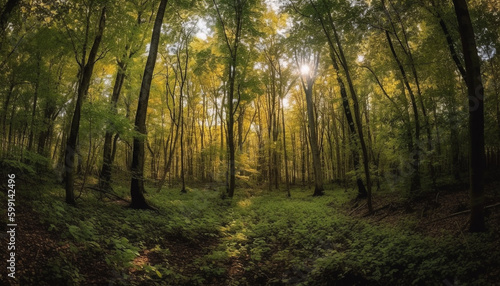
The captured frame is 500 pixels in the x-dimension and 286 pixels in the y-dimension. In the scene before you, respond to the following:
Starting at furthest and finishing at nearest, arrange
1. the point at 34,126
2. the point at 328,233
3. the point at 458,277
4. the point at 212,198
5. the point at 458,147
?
the point at 212,198, the point at 458,147, the point at 34,126, the point at 328,233, the point at 458,277

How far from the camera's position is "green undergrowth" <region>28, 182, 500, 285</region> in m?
4.18

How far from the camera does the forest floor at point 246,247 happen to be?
12.9ft

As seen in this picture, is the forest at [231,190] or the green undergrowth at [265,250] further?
the forest at [231,190]

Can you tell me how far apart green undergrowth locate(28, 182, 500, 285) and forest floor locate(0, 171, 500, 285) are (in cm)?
2

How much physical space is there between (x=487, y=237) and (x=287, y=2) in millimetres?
11585

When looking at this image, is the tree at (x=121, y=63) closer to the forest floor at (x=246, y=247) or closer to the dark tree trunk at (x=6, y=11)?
the forest floor at (x=246, y=247)

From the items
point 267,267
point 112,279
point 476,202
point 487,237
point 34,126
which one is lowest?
point 267,267

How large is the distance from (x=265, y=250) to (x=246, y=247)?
62cm

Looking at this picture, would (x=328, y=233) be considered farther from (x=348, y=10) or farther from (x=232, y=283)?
(x=348, y=10)

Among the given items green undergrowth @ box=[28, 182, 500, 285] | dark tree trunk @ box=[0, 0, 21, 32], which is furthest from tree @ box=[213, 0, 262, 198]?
dark tree trunk @ box=[0, 0, 21, 32]

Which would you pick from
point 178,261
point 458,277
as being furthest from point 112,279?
point 458,277

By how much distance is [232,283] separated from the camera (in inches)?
195

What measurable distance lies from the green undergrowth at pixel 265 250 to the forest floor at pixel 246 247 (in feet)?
0.07

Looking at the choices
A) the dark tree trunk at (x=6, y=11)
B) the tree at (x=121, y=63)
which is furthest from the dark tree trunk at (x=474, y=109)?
the tree at (x=121, y=63)
